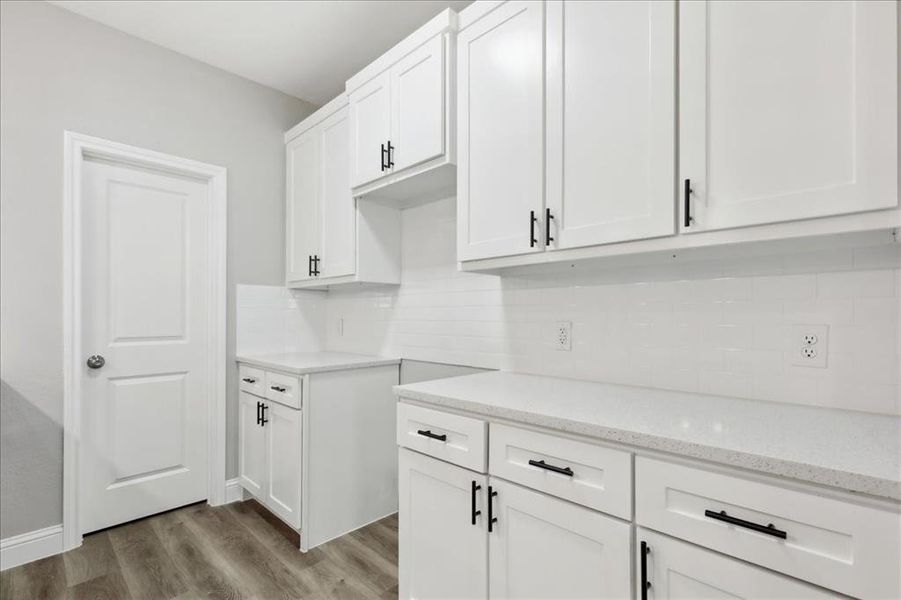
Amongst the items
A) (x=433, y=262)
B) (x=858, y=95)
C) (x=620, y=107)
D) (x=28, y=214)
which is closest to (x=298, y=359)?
(x=433, y=262)

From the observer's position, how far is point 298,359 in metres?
2.74

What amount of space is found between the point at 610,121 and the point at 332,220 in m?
1.81

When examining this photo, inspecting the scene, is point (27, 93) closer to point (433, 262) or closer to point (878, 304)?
point (433, 262)

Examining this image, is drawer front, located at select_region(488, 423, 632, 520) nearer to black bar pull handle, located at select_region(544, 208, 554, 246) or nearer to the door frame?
black bar pull handle, located at select_region(544, 208, 554, 246)

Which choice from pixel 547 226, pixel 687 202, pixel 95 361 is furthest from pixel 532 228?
pixel 95 361

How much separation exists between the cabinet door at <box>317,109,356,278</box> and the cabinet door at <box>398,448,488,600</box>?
1362 millimetres

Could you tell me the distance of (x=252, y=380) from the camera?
2.81m

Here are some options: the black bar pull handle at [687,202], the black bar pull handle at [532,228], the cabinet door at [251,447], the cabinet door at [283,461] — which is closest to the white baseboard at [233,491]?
the cabinet door at [251,447]

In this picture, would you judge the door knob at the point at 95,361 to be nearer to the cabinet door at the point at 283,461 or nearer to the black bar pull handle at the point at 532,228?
the cabinet door at the point at 283,461

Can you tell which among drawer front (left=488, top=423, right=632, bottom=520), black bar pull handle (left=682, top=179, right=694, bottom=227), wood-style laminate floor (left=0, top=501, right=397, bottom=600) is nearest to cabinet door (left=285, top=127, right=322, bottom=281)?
wood-style laminate floor (left=0, top=501, right=397, bottom=600)

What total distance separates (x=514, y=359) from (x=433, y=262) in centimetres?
78

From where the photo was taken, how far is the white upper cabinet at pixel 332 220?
2.62 m

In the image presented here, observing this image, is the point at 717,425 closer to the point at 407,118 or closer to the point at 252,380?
the point at 407,118

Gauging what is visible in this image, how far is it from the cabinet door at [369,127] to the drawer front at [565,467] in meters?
1.53
